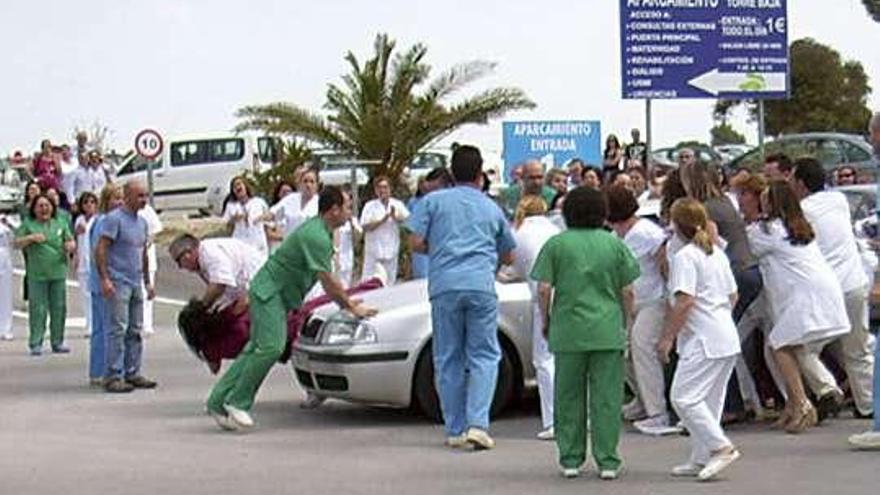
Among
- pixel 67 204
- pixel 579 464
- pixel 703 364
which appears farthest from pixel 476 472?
pixel 67 204

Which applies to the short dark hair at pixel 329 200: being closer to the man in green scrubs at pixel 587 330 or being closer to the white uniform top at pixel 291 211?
the man in green scrubs at pixel 587 330

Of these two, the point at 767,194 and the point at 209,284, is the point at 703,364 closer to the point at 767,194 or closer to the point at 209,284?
the point at 767,194

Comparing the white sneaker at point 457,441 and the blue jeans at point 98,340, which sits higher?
the blue jeans at point 98,340

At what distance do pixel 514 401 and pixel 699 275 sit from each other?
2.76 metres

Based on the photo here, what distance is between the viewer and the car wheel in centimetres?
1164

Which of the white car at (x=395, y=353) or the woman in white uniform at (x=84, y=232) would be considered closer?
the white car at (x=395, y=353)

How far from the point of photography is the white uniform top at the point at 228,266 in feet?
40.0

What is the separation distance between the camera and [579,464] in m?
9.69

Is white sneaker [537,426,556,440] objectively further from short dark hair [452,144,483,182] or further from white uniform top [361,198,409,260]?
white uniform top [361,198,409,260]

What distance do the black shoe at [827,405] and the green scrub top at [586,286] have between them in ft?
7.23

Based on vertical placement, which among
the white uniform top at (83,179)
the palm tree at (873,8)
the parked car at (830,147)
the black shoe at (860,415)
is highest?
the palm tree at (873,8)

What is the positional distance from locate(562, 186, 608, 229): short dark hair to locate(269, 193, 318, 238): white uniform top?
28.5ft

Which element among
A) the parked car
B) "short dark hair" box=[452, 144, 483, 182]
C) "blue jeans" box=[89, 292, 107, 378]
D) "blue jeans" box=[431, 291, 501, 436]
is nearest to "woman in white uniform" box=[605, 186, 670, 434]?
"short dark hair" box=[452, 144, 483, 182]

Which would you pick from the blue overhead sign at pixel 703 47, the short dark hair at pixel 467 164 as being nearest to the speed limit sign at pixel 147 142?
the blue overhead sign at pixel 703 47
